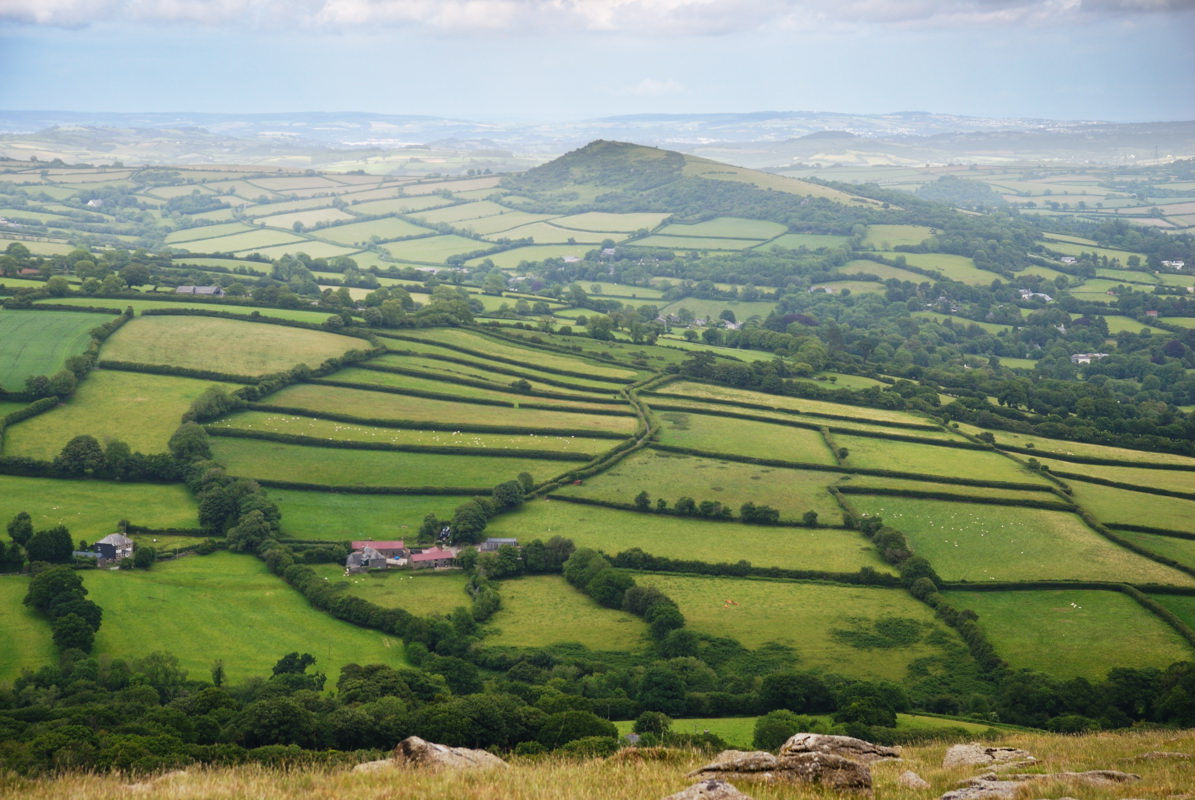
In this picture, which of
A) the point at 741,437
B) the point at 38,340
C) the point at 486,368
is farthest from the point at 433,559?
the point at 38,340

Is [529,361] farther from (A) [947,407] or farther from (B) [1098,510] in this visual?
(B) [1098,510]

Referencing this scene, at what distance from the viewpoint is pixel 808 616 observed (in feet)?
181

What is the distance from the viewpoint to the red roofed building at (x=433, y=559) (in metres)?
61.0

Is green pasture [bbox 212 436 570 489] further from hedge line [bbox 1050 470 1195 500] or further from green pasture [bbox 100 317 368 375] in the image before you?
hedge line [bbox 1050 470 1195 500]

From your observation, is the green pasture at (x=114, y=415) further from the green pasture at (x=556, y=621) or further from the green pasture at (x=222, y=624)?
the green pasture at (x=556, y=621)

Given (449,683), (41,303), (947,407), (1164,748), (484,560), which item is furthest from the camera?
(41,303)

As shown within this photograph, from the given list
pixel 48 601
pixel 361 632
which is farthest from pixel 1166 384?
pixel 48 601

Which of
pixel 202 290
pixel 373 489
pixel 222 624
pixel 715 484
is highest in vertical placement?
pixel 202 290

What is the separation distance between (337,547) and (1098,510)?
166 ft

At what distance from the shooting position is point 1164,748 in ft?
89.8

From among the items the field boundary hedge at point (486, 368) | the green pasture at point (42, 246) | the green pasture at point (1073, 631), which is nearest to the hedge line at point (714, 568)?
the green pasture at point (1073, 631)

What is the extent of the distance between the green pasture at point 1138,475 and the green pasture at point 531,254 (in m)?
120

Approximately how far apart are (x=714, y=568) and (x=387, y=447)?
27.9 m

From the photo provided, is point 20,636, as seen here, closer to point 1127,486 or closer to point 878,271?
point 1127,486
